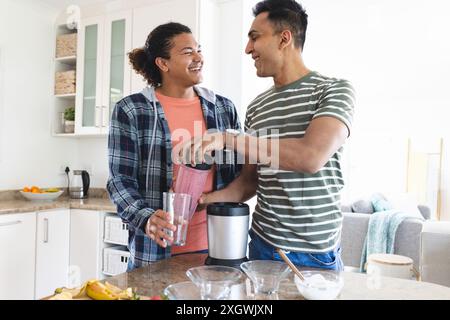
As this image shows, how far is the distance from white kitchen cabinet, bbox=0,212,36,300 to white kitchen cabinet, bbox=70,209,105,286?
28 centimetres

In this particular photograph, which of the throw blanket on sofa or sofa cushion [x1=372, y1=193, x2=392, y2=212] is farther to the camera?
sofa cushion [x1=372, y1=193, x2=392, y2=212]

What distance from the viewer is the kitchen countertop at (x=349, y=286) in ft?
2.83

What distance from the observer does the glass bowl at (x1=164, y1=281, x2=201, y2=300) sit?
2.63ft

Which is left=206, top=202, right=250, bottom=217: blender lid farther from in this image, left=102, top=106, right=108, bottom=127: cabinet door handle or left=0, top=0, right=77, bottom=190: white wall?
left=0, top=0, right=77, bottom=190: white wall

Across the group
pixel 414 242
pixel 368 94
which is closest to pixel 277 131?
pixel 414 242

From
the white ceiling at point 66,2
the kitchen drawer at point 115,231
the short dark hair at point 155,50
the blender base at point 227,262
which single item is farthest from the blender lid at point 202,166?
the white ceiling at point 66,2

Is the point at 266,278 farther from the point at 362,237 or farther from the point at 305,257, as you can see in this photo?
the point at 362,237

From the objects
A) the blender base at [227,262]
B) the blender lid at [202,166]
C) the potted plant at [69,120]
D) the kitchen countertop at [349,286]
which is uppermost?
the potted plant at [69,120]

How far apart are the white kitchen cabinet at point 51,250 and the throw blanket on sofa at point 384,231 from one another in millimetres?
2603

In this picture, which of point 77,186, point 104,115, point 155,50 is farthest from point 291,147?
point 77,186

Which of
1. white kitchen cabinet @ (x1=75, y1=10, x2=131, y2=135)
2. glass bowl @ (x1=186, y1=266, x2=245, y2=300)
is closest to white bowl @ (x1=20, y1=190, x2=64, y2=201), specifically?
white kitchen cabinet @ (x1=75, y1=10, x2=131, y2=135)

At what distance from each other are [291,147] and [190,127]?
535mm

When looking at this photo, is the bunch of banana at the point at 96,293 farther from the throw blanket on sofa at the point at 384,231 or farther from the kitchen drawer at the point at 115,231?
the throw blanket on sofa at the point at 384,231

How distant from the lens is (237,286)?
896 millimetres
